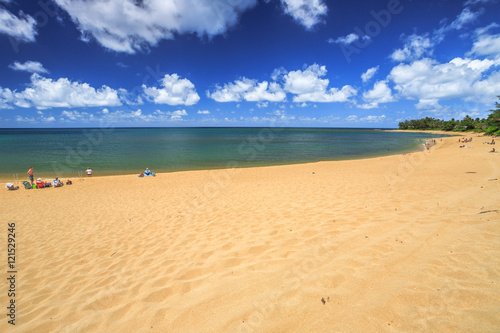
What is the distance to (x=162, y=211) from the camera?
8.67 meters

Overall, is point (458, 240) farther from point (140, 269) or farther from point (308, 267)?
point (140, 269)

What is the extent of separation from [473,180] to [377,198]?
5.87 m

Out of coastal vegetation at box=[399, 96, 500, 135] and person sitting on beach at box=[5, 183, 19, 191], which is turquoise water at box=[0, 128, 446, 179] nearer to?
person sitting on beach at box=[5, 183, 19, 191]

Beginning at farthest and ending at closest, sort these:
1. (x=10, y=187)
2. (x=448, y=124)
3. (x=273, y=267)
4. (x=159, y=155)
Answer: (x=448, y=124) < (x=159, y=155) < (x=10, y=187) < (x=273, y=267)

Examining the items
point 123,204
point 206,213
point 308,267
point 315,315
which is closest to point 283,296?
point 315,315

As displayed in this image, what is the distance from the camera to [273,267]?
13.1 ft

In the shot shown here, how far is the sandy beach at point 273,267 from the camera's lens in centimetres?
277

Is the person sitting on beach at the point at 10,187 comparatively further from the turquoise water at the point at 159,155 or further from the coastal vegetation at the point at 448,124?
the coastal vegetation at the point at 448,124

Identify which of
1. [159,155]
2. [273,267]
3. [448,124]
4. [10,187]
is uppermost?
[448,124]

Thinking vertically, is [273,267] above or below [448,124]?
below

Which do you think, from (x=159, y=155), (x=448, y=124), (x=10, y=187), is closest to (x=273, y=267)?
(x=10, y=187)

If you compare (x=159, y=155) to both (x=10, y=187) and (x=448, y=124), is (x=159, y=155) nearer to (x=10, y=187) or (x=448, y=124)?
(x=10, y=187)

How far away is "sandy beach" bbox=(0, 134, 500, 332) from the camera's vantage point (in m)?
2.77

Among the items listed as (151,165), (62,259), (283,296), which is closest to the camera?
(283,296)
